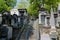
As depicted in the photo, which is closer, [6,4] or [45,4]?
[45,4]

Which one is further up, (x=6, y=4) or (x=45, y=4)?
(x=6, y=4)

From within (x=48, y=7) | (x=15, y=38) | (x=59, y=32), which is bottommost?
(x=15, y=38)

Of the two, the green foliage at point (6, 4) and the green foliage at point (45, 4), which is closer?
the green foliage at point (45, 4)

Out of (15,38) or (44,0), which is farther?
(44,0)

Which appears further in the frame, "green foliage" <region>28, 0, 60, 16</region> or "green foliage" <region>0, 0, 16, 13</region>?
"green foliage" <region>0, 0, 16, 13</region>

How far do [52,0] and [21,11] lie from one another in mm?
7060

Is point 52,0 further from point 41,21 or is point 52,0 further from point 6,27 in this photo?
point 6,27

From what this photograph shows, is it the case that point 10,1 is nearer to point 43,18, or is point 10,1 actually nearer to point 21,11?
point 21,11

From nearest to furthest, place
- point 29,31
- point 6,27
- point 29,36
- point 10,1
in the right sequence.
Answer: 1. point 6,27
2. point 29,36
3. point 29,31
4. point 10,1

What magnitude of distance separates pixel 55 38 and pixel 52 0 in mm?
15235

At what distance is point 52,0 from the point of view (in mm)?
26859

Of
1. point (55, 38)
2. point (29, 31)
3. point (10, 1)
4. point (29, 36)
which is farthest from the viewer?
point (10, 1)

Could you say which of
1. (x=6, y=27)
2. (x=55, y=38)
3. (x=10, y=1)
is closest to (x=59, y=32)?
(x=55, y=38)

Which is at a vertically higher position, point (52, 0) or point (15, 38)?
point (52, 0)
